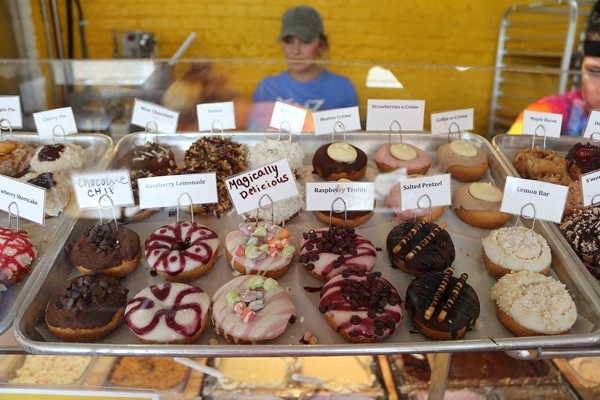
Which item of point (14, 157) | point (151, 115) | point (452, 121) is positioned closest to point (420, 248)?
point (452, 121)

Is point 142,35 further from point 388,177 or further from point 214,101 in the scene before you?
point 388,177

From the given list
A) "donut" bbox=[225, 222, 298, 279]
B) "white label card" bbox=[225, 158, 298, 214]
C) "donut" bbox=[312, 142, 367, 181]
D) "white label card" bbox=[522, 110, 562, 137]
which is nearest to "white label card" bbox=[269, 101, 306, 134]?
"donut" bbox=[312, 142, 367, 181]

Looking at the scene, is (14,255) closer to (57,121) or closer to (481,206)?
(57,121)

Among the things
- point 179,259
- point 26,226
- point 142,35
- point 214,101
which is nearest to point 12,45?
point 142,35

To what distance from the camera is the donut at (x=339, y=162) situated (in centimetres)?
269

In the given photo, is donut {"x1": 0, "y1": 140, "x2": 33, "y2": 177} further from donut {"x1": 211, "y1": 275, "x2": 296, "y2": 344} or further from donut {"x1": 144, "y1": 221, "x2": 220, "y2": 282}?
donut {"x1": 211, "y1": 275, "x2": 296, "y2": 344}

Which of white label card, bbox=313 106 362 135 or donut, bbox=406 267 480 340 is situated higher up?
white label card, bbox=313 106 362 135

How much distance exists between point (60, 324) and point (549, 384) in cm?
223

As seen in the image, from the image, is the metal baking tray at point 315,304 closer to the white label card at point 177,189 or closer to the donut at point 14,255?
the donut at point 14,255

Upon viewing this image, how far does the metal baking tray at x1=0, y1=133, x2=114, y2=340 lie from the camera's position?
5.96 ft

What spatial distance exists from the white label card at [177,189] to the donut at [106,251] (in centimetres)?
18

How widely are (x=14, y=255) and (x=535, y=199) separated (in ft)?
7.39

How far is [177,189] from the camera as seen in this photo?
2158mm

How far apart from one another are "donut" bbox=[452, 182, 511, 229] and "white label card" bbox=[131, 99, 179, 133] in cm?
170
